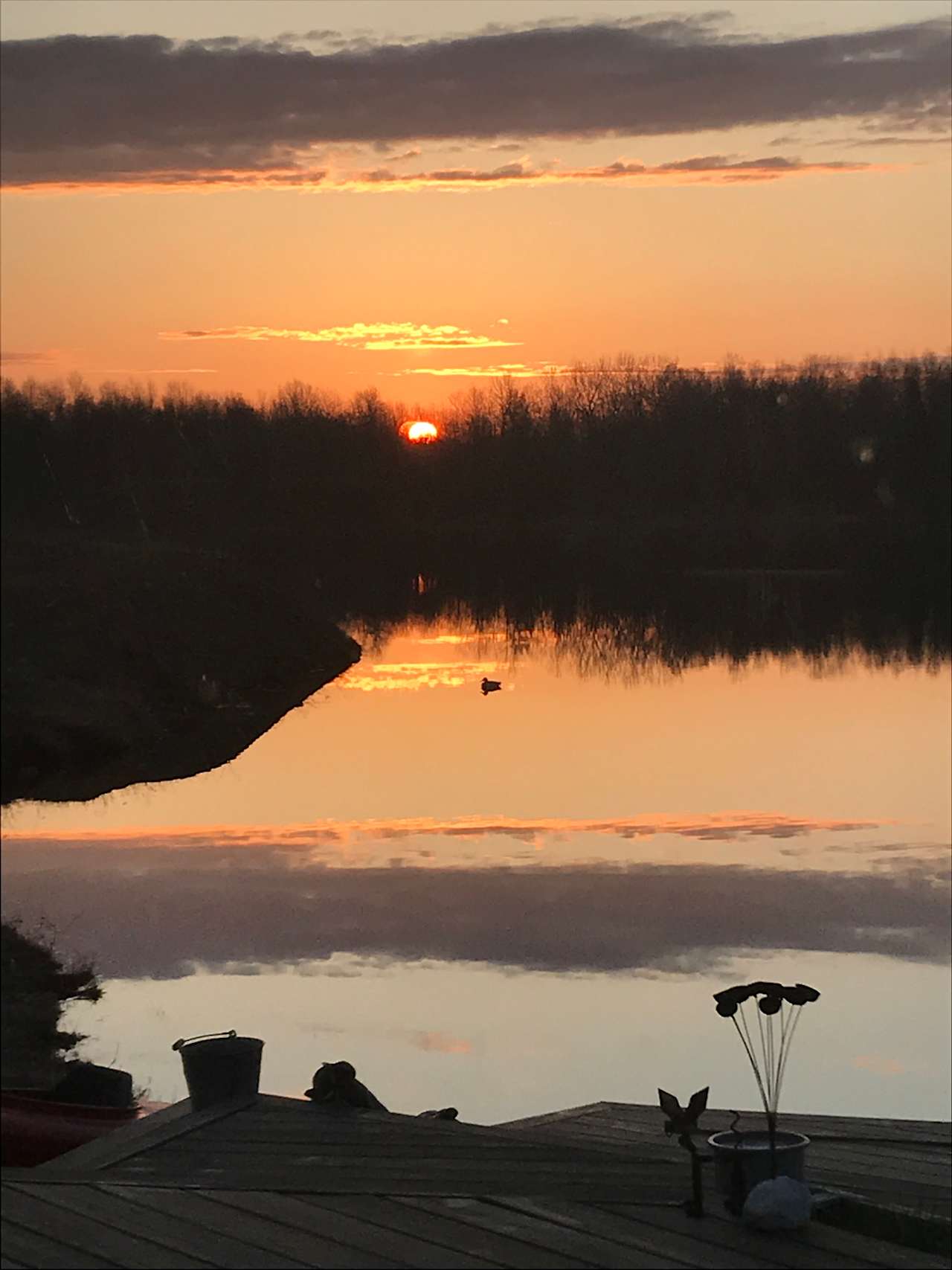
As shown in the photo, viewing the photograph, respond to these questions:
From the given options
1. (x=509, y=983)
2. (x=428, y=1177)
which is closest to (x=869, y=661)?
(x=509, y=983)

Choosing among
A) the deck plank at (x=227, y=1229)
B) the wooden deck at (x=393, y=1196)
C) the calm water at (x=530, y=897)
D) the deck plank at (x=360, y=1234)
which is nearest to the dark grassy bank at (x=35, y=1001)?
the calm water at (x=530, y=897)

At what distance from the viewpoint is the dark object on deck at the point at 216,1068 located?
557 centimetres

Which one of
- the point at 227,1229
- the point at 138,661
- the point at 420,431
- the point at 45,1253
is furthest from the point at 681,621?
the point at 45,1253

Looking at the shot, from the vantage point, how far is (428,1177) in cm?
473

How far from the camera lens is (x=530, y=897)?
32.7 feet

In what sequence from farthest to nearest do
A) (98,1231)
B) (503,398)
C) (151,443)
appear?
(503,398)
(151,443)
(98,1231)

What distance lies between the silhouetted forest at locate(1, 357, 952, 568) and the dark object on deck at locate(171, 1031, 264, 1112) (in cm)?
4011

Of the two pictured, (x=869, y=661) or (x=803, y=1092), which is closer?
(x=803, y=1092)

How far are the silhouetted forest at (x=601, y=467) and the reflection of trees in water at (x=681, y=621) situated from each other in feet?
28.2

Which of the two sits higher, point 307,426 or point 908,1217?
point 307,426

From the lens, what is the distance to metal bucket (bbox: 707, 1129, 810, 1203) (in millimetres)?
4383

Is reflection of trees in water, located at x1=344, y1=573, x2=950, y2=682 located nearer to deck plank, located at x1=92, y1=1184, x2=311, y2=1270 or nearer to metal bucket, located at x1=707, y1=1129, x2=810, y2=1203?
metal bucket, located at x1=707, y1=1129, x2=810, y2=1203

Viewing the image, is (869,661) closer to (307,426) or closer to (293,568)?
(293,568)

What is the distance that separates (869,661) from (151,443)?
86.2ft
